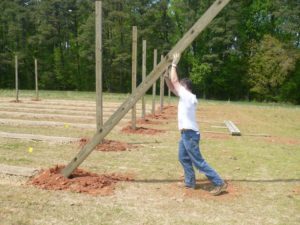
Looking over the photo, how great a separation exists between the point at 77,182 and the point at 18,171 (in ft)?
3.85

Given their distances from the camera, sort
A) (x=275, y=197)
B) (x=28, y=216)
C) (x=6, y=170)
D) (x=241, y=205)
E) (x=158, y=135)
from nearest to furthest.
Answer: (x=28, y=216) < (x=241, y=205) < (x=275, y=197) < (x=6, y=170) < (x=158, y=135)

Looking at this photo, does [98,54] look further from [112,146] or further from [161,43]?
[161,43]

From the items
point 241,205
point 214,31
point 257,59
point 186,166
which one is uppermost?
point 214,31

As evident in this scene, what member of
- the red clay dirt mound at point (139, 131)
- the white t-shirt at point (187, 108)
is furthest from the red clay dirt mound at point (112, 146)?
the white t-shirt at point (187, 108)

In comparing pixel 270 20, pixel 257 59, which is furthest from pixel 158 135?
pixel 270 20

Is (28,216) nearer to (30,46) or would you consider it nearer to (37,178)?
(37,178)

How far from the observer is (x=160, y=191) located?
609cm

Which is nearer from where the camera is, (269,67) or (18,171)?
(18,171)

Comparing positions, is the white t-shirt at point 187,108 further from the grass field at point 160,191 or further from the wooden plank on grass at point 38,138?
the wooden plank on grass at point 38,138

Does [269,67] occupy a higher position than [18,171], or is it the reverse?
[269,67]

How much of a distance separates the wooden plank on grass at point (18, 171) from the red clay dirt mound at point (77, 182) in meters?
0.15

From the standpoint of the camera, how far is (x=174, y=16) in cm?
4791

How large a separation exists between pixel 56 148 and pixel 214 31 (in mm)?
34248

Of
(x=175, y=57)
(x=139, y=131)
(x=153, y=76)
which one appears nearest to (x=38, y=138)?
(x=139, y=131)
